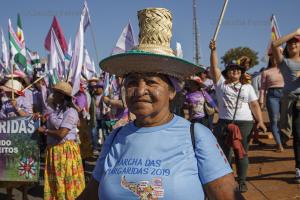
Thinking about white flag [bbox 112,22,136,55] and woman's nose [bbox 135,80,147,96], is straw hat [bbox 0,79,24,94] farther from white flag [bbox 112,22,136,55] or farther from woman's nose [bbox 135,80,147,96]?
woman's nose [bbox 135,80,147,96]

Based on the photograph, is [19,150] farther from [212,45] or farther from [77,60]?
[212,45]

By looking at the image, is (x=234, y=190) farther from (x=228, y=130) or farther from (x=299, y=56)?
(x=299, y=56)

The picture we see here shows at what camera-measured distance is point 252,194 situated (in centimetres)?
512

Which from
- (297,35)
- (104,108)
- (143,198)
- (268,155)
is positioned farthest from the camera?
(104,108)

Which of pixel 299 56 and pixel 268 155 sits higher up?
pixel 299 56

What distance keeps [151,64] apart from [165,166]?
57 centimetres

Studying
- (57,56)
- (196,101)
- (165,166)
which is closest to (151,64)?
(165,166)

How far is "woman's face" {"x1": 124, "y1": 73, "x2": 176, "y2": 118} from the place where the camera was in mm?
2191

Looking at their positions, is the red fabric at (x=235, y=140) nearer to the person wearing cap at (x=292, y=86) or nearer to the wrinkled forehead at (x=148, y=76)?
the person wearing cap at (x=292, y=86)

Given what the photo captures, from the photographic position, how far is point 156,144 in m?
2.10

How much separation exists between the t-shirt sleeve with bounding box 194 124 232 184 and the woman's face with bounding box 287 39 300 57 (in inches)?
135

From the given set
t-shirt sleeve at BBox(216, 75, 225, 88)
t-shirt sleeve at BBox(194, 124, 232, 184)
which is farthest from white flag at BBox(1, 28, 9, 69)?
t-shirt sleeve at BBox(194, 124, 232, 184)

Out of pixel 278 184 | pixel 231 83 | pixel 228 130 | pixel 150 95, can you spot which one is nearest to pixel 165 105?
pixel 150 95

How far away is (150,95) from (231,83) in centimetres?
341
